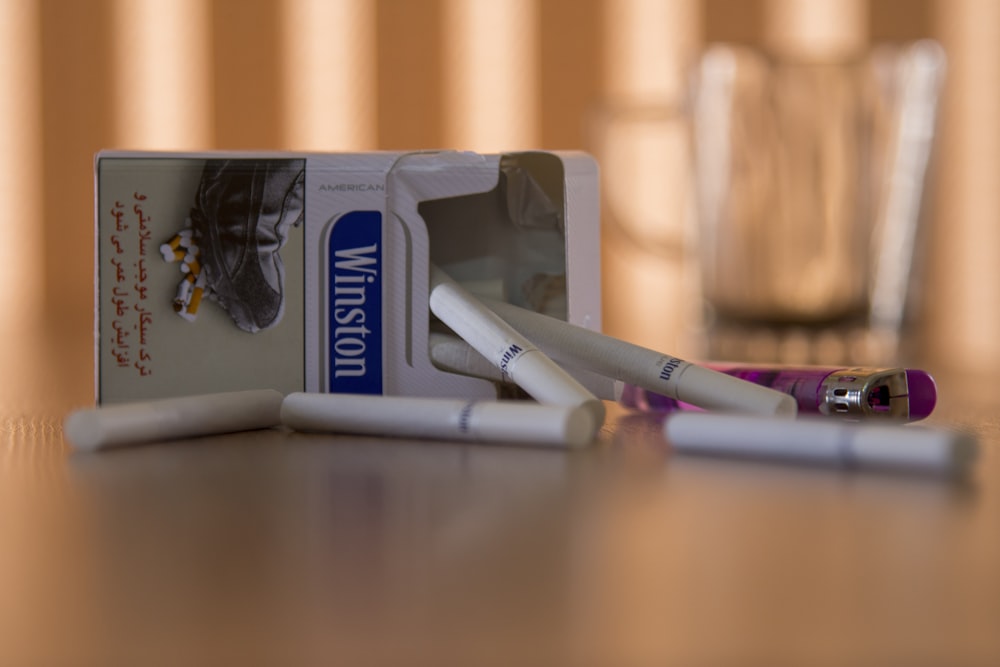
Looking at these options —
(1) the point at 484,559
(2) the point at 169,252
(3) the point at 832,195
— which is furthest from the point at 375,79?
(1) the point at 484,559

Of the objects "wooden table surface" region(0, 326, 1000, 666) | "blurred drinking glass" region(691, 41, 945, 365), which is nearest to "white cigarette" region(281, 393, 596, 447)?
"wooden table surface" region(0, 326, 1000, 666)

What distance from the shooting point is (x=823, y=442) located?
0.42m

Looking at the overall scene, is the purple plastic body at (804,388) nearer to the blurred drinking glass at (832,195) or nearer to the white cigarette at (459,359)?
the white cigarette at (459,359)

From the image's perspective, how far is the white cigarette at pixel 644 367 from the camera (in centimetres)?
50

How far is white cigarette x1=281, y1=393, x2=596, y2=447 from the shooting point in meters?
0.47

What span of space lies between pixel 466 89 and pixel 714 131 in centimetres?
56

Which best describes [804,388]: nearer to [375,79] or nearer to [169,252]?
[169,252]

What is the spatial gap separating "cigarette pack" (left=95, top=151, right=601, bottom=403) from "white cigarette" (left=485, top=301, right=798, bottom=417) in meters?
0.04

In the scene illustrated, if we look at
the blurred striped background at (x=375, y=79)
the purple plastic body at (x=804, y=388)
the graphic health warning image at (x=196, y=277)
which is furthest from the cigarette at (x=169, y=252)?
the blurred striped background at (x=375, y=79)

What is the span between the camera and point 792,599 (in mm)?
270

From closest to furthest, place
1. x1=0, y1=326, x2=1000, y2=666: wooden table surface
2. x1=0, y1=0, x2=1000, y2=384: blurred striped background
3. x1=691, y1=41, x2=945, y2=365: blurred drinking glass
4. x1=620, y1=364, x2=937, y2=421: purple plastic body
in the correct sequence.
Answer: x1=0, y1=326, x2=1000, y2=666: wooden table surface
x1=620, y1=364, x2=937, y2=421: purple plastic body
x1=691, y1=41, x2=945, y2=365: blurred drinking glass
x1=0, y1=0, x2=1000, y2=384: blurred striped background

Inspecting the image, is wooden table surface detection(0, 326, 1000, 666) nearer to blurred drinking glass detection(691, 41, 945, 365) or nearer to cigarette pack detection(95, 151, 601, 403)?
cigarette pack detection(95, 151, 601, 403)

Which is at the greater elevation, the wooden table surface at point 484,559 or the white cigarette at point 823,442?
the white cigarette at point 823,442

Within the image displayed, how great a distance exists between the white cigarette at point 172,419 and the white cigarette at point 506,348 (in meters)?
0.09
